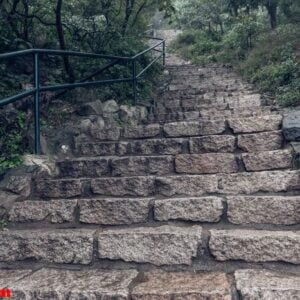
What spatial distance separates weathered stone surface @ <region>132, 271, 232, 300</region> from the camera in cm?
146

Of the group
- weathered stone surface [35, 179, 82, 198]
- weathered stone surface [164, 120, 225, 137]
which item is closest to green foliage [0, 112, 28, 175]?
weathered stone surface [35, 179, 82, 198]

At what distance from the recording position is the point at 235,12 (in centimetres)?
1248

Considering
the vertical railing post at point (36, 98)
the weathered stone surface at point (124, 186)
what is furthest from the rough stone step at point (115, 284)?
the vertical railing post at point (36, 98)

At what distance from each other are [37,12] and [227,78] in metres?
4.29

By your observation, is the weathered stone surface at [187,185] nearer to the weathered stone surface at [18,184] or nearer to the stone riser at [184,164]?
the stone riser at [184,164]

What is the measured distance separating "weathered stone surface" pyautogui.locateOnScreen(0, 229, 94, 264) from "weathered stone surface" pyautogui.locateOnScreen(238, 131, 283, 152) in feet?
4.65

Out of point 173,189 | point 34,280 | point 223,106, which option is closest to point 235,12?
point 223,106

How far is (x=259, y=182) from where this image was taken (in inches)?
85.6

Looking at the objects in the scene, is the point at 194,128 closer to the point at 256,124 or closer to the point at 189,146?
the point at 189,146

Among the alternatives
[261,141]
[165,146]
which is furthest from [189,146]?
[261,141]

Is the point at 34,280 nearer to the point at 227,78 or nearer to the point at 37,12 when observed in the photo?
the point at 37,12

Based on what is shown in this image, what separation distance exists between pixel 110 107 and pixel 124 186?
6.80ft

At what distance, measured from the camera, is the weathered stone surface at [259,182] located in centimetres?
214

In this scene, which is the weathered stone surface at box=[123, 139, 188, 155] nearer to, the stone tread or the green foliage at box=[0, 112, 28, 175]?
the green foliage at box=[0, 112, 28, 175]
